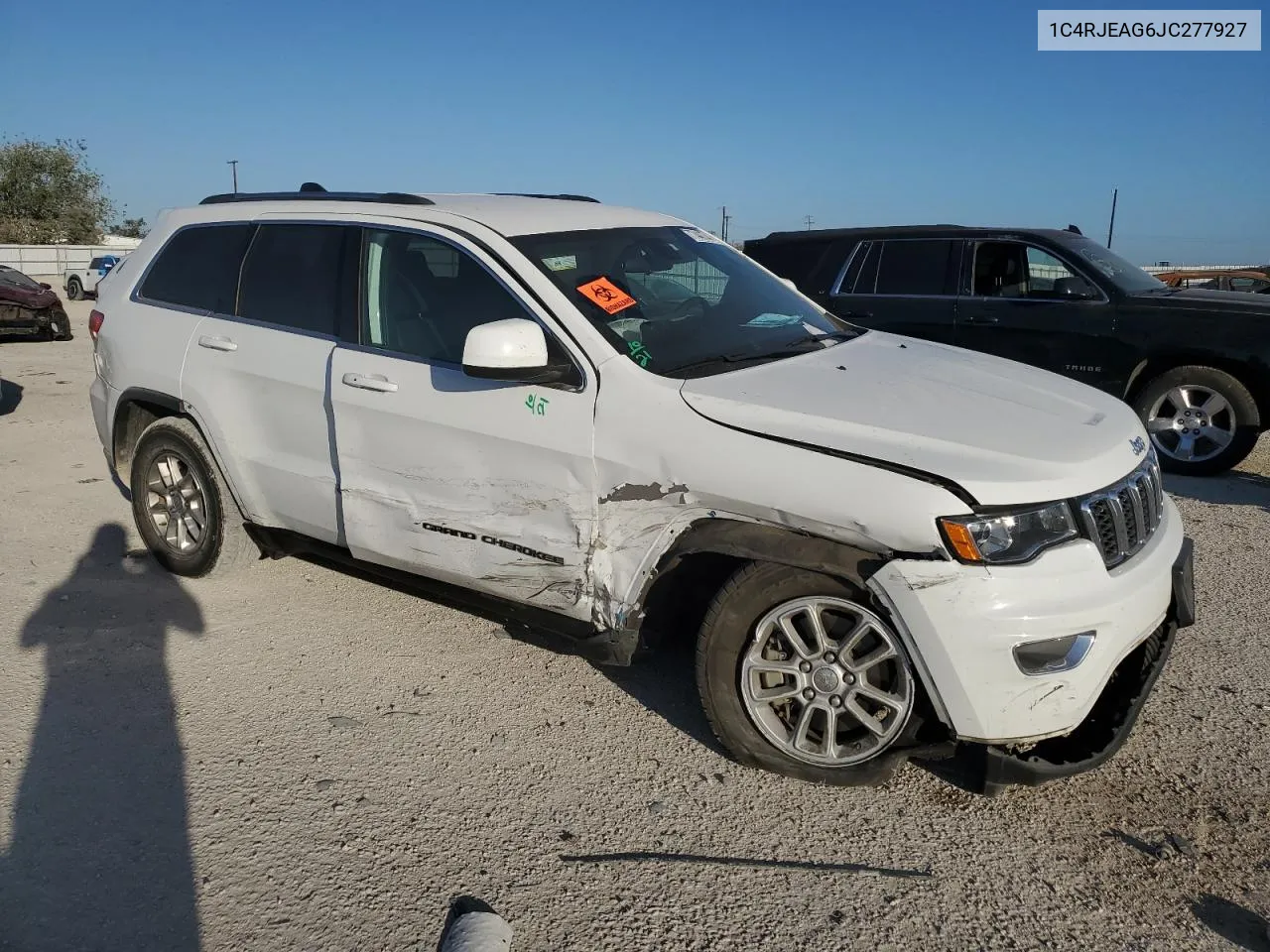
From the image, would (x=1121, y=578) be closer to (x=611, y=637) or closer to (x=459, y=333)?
(x=611, y=637)

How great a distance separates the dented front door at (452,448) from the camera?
11.4 feet

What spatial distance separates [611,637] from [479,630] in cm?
128

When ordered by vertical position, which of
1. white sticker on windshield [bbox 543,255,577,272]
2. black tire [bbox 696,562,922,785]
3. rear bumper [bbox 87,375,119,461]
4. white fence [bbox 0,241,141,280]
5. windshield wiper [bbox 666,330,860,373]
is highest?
white fence [bbox 0,241,141,280]

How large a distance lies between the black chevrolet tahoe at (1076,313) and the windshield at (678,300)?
14.0 ft

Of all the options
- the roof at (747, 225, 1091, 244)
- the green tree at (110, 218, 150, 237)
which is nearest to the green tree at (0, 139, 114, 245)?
the green tree at (110, 218, 150, 237)

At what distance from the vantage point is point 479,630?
4574 mm

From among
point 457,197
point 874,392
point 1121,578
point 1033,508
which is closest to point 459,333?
point 457,197

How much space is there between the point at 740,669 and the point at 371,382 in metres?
1.87

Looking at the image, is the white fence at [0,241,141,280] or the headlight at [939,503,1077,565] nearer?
the headlight at [939,503,1077,565]

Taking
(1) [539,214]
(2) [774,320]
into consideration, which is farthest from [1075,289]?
(1) [539,214]

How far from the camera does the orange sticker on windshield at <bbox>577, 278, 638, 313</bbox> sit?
369cm

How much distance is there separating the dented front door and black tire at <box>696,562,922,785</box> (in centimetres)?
52

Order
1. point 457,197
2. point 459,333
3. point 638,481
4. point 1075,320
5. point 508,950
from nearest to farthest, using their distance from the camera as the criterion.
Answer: point 508,950 < point 638,481 < point 459,333 < point 457,197 < point 1075,320

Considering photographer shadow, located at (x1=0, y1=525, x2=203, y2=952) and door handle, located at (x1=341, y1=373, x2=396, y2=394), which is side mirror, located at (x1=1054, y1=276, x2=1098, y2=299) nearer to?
door handle, located at (x1=341, y1=373, x2=396, y2=394)
